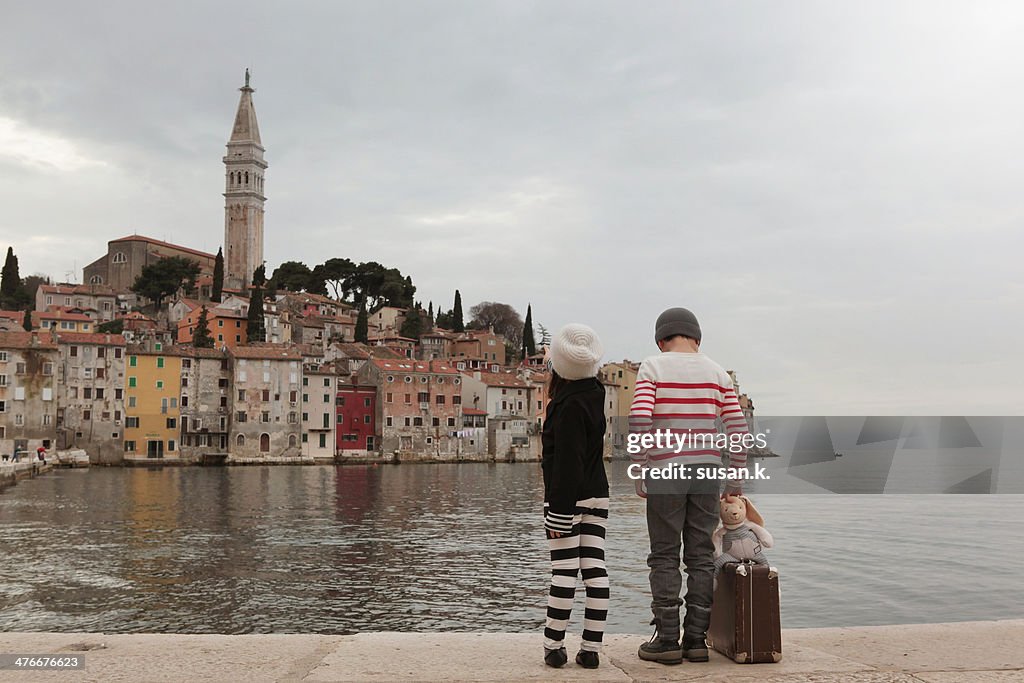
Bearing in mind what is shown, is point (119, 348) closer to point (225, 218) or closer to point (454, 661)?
point (225, 218)

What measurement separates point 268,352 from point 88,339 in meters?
13.5

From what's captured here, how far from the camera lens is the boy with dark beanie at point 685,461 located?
526 centimetres

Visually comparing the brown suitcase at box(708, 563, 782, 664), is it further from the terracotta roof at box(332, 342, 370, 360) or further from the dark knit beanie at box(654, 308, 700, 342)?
the terracotta roof at box(332, 342, 370, 360)

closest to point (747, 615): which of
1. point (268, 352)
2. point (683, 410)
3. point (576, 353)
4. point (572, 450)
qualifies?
point (683, 410)

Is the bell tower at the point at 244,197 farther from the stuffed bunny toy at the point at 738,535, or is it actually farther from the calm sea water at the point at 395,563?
the stuffed bunny toy at the point at 738,535

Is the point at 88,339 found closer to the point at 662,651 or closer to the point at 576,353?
the point at 576,353

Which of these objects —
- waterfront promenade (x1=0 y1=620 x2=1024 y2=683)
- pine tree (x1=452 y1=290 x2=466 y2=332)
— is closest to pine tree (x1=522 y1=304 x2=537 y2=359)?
pine tree (x1=452 y1=290 x2=466 y2=332)

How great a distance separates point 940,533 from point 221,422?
60386 mm

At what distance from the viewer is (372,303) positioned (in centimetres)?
12588

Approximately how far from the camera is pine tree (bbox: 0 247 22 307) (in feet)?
340

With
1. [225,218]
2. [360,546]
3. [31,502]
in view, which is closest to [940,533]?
[360,546]

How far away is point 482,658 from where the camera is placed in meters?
5.06

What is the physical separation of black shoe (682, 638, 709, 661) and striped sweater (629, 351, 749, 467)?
0.96 m

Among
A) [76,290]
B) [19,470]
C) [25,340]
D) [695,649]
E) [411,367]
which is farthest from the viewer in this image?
[76,290]
